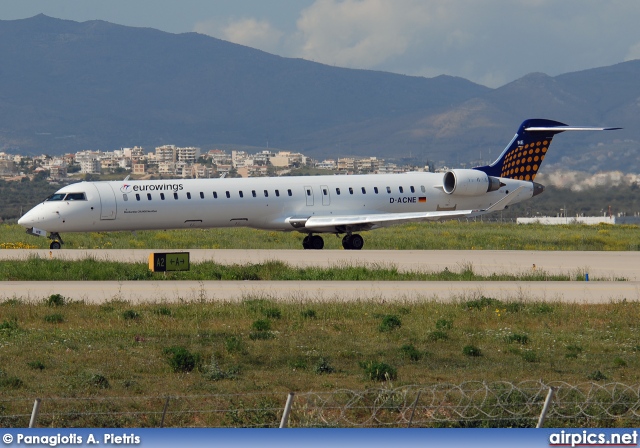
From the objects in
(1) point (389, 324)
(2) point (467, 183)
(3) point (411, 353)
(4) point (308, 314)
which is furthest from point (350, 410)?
(2) point (467, 183)

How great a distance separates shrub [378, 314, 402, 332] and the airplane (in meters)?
20.7

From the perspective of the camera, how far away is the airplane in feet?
142

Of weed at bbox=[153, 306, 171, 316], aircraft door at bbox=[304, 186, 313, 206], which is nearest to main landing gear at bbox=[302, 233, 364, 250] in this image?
aircraft door at bbox=[304, 186, 313, 206]

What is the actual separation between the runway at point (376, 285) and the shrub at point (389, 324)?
4457 mm

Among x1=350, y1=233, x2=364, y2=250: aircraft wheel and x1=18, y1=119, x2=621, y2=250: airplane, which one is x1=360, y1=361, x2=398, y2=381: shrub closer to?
x1=18, y1=119, x2=621, y2=250: airplane

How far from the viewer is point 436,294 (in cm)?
2903

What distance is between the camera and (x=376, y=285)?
3147cm

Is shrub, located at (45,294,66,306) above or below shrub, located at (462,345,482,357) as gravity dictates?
above

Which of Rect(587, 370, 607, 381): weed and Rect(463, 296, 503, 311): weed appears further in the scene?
Rect(463, 296, 503, 311): weed

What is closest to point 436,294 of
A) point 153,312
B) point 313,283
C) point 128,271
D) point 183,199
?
point 313,283

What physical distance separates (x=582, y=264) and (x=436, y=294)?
1195 centimetres

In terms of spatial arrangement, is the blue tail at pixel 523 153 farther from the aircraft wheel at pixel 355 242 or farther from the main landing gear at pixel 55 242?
the main landing gear at pixel 55 242

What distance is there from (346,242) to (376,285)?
1510 centimetres

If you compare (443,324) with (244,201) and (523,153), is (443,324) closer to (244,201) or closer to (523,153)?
(244,201)
